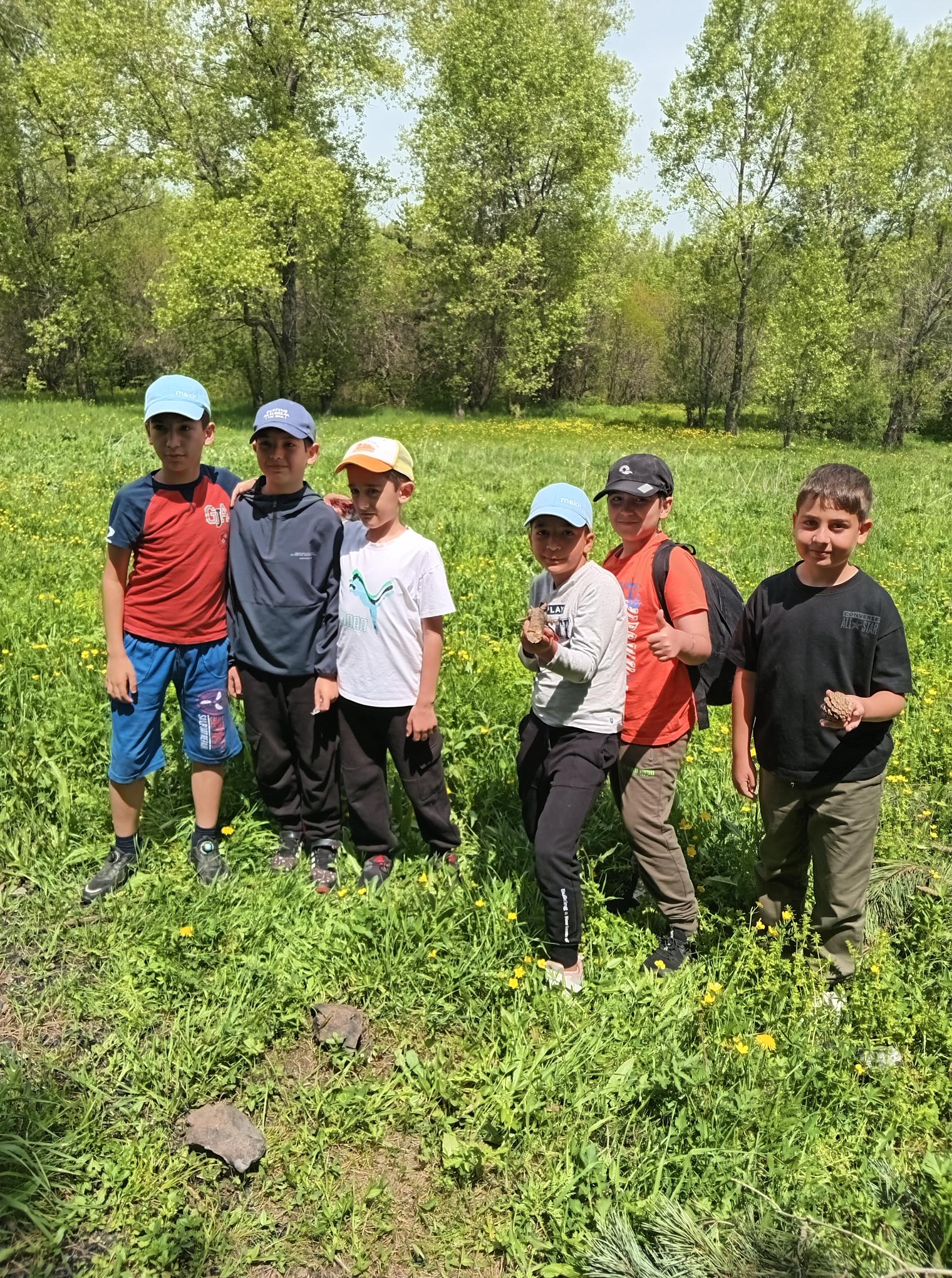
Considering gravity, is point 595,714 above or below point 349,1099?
above

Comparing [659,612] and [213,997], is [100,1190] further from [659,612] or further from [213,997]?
[659,612]

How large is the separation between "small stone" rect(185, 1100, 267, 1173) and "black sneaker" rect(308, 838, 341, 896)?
40.6 inches

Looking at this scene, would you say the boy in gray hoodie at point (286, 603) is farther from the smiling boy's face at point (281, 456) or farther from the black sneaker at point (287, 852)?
the black sneaker at point (287, 852)

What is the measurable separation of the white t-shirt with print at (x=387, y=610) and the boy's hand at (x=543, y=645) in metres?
0.56

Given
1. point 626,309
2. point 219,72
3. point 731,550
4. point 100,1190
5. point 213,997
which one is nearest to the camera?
point 100,1190

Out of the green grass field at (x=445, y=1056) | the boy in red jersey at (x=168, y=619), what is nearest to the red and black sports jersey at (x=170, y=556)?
the boy in red jersey at (x=168, y=619)

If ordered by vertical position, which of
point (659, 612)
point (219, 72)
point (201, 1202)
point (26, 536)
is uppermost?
point (219, 72)

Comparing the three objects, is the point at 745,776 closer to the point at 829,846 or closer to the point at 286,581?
the point at 829,846

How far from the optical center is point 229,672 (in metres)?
3.52

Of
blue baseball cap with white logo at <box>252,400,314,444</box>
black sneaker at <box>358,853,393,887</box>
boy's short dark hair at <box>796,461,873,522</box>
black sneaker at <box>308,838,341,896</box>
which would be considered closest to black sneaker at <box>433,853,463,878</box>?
black sneaker at <box>358,853,393,887</box>

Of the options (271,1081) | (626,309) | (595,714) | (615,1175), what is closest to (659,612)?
(595,714)

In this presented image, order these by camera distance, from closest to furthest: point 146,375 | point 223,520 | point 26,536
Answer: point 223,520 → point 26,536 → point 146,375

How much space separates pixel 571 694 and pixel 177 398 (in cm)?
188

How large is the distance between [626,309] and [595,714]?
40.8 meters
